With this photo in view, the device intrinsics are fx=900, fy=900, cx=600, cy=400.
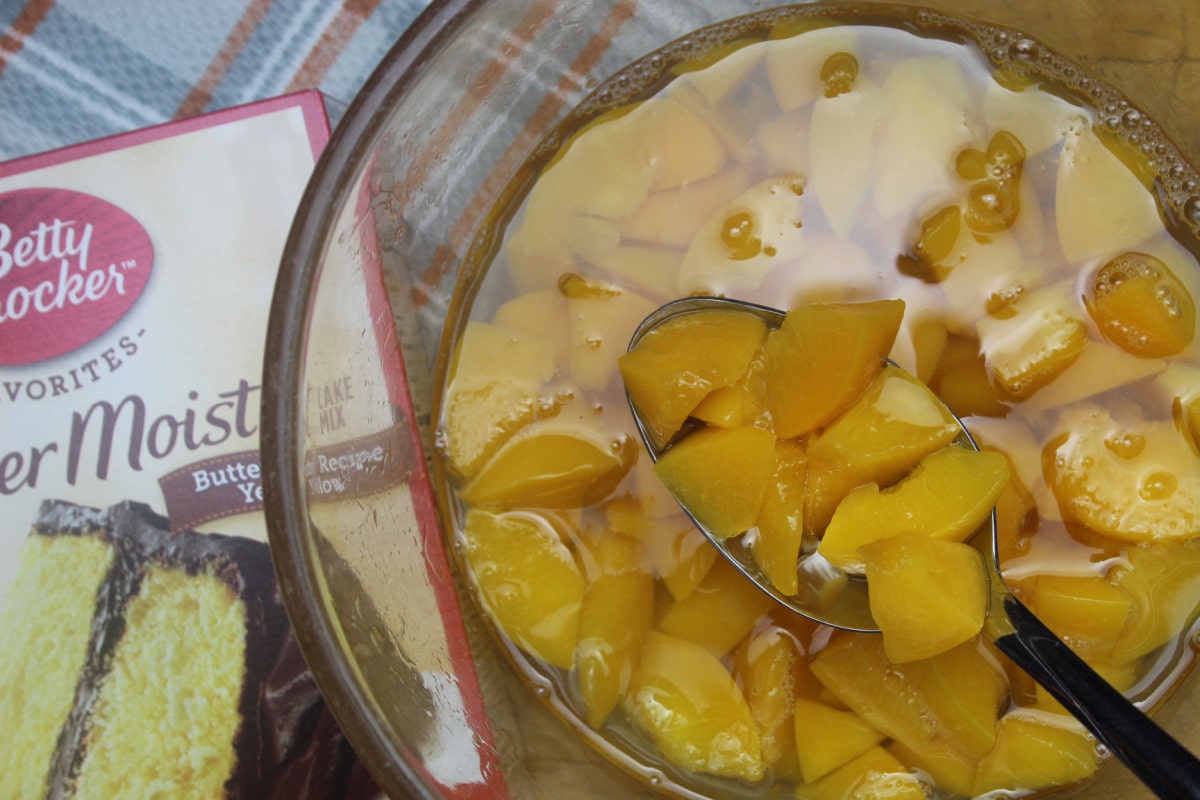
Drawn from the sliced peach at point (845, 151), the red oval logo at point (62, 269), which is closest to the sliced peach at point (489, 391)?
the sliced peach at point (845, 151)

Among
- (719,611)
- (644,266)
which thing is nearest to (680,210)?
(644,266)

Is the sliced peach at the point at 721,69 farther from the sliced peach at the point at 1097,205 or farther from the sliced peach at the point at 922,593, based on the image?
the sliced peach at the point at 922,593

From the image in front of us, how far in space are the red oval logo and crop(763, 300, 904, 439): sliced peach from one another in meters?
0.75

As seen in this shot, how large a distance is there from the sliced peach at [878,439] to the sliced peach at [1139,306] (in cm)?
23

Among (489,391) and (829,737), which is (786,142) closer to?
(489,391)

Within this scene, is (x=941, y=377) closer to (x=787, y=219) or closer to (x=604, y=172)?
(x=787, y=219)

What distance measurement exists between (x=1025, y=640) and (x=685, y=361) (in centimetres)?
35

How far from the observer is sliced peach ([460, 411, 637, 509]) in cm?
87

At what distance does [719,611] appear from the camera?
86 centimetres

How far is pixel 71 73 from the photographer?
1067 millimetres

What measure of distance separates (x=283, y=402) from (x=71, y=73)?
67cm

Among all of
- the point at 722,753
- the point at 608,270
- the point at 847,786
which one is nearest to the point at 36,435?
the point at 608,270

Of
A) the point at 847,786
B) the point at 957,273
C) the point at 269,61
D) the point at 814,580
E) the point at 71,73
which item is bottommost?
the point at 847,786

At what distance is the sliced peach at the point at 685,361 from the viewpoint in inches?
30.1
